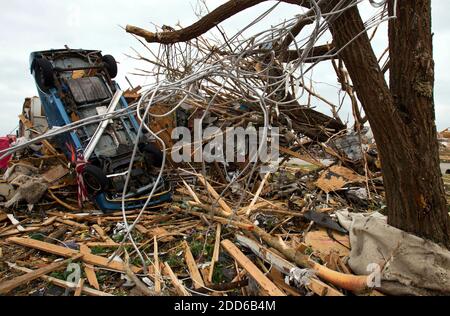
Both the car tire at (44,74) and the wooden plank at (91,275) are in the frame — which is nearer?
the wooden plank at (91,275)

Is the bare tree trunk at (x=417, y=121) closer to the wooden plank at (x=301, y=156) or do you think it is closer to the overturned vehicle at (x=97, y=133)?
the wooden plank at (x=301, y=156)

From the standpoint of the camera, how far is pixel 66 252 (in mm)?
3658

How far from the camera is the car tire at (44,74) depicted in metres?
5.32

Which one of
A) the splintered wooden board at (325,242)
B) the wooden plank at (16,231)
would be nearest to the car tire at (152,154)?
the wooden plank at (16,231)

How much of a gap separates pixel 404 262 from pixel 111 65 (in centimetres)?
553

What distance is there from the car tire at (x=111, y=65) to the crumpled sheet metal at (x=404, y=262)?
5.15m

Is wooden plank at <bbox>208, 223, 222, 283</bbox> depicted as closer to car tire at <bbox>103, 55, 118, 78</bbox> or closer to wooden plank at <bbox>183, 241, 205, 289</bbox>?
wooden plank at <bbox>183, 241, 205, 289</bbox>

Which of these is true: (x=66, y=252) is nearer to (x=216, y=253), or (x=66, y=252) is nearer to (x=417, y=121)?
(x=216, y=253)

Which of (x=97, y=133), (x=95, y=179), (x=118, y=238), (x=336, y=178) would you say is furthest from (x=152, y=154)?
(x=336, y=178)

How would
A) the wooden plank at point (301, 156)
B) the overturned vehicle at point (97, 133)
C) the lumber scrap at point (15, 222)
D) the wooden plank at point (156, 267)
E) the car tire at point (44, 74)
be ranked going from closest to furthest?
the wooden plank at point (156, 267) → the lumber scrap at point (15, 222) → the overturned vehicle at point (97, 133) → the car tire at point (44, 74) → the wooden plank at point (301, 156)

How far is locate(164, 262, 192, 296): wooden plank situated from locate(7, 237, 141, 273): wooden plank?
0.94 feet
